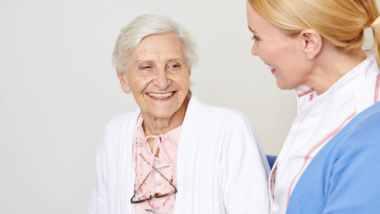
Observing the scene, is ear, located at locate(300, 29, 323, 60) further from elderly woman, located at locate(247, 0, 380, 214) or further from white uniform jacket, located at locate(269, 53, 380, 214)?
white uniform jacket, located at locate(269, 53, 380, 214)

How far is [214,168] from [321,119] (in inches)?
22.7

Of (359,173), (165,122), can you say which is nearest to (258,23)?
(359,173)

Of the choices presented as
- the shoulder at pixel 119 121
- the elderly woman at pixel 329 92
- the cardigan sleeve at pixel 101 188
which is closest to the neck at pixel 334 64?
the elderly woman at pixel 329 92

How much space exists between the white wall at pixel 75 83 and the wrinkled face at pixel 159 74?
954 mm

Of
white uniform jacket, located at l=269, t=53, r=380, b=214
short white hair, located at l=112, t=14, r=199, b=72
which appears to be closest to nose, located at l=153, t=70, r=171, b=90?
short white hair, located at l=112, t=14, r=199, b=72

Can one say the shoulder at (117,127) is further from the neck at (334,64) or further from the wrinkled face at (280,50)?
the neck at (334,64)

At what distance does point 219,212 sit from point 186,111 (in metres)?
0.49

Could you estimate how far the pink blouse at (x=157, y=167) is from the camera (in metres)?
1.64

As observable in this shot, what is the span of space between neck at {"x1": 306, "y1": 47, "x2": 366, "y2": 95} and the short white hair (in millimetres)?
729

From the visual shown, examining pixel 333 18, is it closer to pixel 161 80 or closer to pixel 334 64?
pixel 334 64

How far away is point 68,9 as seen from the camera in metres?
2.54

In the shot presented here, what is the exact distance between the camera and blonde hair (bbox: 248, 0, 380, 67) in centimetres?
100

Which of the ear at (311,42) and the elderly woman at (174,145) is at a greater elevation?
the ear at (311,42)

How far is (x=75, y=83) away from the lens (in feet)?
8.60
